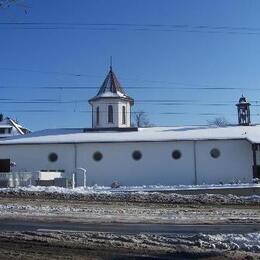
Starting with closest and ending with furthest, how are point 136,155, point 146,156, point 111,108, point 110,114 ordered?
point 146,156 < point 136,155 < point 110,114 < point 111,108

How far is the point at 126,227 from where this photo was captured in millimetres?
15289

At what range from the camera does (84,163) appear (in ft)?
144

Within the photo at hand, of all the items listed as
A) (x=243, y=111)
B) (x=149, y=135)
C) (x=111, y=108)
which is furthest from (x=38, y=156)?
(x=243, y=111)

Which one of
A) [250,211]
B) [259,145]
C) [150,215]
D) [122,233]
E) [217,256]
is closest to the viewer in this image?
[217,256]

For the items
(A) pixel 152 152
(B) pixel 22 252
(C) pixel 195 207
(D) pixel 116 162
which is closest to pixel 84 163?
(D) pixel 116 162

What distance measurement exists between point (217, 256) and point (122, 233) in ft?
13.0

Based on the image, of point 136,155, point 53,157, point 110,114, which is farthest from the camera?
point 110,114

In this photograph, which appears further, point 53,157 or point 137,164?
point 53,157

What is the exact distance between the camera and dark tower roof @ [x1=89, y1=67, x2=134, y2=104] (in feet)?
173

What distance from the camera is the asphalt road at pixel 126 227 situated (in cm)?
1421

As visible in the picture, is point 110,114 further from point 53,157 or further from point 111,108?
point 53,157

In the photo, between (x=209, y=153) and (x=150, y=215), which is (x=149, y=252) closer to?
(x=150, y=215)

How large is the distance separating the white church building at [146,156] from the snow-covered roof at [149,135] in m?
0.08

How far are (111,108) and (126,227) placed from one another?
3717cm
